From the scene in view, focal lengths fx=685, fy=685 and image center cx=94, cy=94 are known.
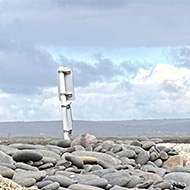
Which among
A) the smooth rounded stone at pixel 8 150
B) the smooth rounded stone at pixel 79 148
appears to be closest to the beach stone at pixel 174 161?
the smooth rounded stone at pixel 79 148

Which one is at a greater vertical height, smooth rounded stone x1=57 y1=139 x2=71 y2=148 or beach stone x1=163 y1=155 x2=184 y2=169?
smooth rounded stone x1=57 y1=139 x2=71 y2=148

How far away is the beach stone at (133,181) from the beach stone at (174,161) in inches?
104

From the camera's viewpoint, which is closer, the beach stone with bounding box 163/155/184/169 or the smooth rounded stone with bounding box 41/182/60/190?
the smooth rounded stone with bounding box 41/182/60/190

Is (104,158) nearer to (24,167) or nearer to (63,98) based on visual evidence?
(24,167)

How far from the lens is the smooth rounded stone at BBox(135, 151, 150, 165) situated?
12.1 meters

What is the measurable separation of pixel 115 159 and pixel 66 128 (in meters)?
2.87

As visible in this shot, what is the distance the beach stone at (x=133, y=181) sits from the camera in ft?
32.2

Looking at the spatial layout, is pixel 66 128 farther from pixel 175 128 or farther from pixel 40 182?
pixel 175 128

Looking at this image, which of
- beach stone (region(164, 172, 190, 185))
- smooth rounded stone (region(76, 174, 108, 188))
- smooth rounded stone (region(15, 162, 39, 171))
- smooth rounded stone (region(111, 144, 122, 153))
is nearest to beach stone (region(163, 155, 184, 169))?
smooth rounded stone (region(111, 144, 122, 153))

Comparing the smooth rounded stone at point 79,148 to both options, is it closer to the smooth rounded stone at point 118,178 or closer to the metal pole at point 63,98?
the metal pole at point 63,98

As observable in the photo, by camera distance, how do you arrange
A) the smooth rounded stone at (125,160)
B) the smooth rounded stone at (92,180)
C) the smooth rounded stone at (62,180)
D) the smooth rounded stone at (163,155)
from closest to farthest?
the smooth rounded stone at (62,180) → the smooth rounded stone at (92,180) → the smooth rounded stone at (125,160) → the smooth rounded stone at (163,155)

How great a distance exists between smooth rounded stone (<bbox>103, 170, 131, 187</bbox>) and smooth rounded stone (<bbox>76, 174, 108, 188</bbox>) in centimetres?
20

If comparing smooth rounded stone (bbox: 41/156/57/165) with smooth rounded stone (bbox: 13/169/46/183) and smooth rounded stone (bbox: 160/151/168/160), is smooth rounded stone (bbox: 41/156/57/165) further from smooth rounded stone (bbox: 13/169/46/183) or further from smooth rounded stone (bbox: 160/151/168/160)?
smooth rounded stone (bbox: 160/151/168/160)

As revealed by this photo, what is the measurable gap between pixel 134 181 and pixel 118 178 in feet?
0.88
